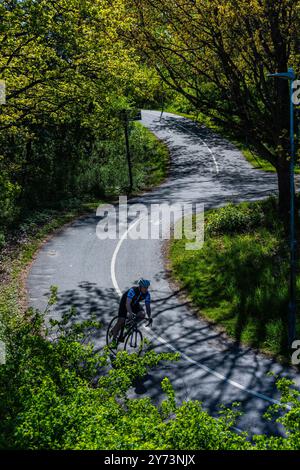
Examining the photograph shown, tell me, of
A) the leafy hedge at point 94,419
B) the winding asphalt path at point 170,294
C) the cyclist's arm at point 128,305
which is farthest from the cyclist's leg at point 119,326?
the leafy hedge at point 94,419

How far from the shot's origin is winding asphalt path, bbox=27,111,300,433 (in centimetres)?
1202

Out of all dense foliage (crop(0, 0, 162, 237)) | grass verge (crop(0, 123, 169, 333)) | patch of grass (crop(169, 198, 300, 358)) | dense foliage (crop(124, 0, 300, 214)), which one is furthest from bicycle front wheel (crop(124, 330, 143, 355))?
dense foliage (crop(124, 0, 300, 214))

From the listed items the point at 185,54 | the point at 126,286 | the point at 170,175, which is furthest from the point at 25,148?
the point at 126,286

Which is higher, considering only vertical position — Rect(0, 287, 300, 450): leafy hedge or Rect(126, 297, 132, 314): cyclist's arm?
Rect(126, 297, 132, 314): cyclist's arm

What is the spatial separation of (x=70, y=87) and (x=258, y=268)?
891cm

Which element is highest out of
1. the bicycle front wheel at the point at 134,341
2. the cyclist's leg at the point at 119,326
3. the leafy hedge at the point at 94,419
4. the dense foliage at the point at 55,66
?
the dense foliage at the point at 55,66

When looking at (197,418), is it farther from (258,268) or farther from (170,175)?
(170,175)

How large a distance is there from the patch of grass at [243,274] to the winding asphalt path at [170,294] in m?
0.65

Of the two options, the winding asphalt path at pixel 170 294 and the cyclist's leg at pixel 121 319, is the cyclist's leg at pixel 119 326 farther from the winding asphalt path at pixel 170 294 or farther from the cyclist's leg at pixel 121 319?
the winding asphalt path at pixel 170 294

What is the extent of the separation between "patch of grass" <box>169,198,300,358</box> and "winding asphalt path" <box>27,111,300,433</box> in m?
0.65

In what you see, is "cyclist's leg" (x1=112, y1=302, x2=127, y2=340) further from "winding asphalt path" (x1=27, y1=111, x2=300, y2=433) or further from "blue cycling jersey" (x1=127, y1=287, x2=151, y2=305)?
"winding asphalt path" (x1=27, y1=111, x2=300, y2=433)

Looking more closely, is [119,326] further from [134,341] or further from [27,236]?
[27,236]

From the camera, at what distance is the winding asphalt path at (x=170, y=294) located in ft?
39.4

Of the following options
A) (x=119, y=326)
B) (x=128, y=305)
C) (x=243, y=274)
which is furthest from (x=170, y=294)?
(x=128, y=305)
